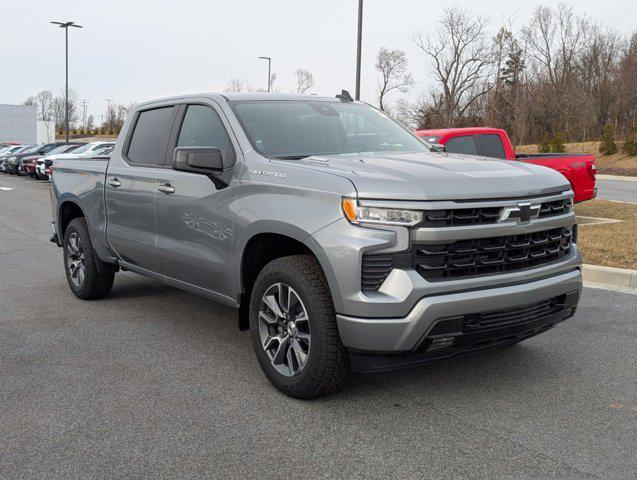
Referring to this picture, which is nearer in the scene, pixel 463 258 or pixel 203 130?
pixel 463 258

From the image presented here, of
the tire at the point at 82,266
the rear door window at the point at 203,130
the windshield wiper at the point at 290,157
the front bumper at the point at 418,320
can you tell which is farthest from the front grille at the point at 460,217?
the tire at the point at 82,266

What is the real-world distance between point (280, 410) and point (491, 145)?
28.0ft

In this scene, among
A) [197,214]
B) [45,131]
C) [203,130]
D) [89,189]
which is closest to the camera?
[197,214]

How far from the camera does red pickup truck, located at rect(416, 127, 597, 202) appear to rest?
1127cm

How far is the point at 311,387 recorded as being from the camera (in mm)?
4023

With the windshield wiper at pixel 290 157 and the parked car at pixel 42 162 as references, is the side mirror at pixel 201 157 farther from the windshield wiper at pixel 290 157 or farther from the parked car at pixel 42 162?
the parked car at pixel 42 162

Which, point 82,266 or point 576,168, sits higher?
point 576,168

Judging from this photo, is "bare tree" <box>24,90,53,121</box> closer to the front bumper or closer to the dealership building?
the dealership building

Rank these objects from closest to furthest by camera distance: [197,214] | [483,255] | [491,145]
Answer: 1. [483,255]
2. [197,214]
3. [491,145]

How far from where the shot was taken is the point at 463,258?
148 inches

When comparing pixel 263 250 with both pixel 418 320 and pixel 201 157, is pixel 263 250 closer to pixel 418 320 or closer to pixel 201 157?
pixel 201 157

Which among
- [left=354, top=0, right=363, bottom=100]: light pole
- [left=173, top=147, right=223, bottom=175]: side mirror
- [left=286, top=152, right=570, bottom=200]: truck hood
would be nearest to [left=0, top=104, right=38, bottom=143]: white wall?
[left=354, top=0, right=363, bottom=100]: light pole

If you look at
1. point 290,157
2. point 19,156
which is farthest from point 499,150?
point 19,156

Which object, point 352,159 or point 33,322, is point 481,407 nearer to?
point 352,159
